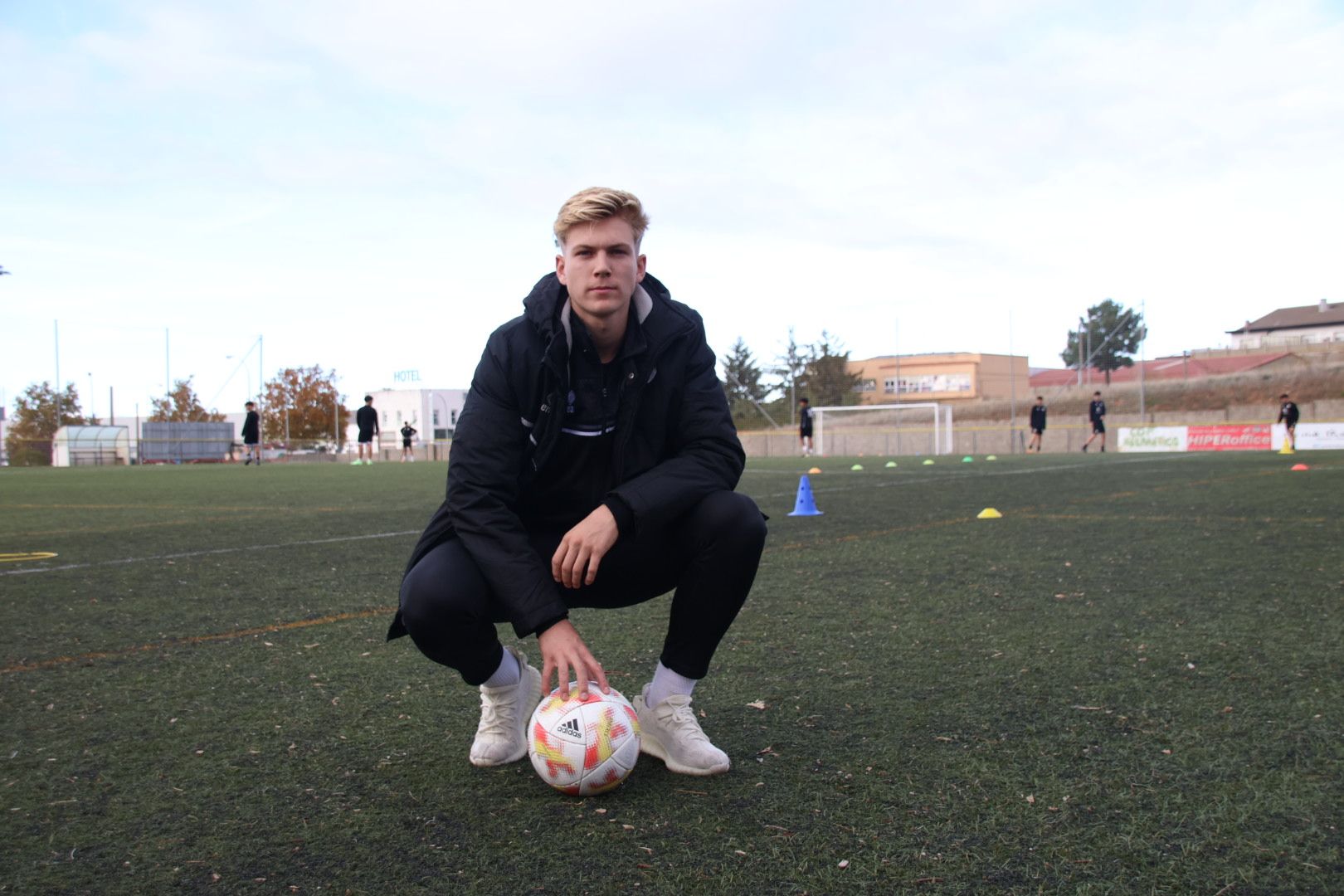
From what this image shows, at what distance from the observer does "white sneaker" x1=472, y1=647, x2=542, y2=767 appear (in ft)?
9.43

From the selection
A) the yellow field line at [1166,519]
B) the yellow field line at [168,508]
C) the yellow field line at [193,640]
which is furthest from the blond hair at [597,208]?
the yellow field line at [168,508]

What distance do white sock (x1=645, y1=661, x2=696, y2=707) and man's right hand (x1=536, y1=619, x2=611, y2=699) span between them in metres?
0.36

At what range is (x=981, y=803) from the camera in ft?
8.15

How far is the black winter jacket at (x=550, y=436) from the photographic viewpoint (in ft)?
8.76

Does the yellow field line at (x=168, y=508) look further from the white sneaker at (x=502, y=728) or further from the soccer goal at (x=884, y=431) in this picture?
the soccer goal at (x=884, y=431)

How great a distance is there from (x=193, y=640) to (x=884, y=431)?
137 feet

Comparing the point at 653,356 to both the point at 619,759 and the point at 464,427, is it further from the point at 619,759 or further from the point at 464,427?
the point at 619,759

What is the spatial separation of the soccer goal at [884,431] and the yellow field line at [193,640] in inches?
1409

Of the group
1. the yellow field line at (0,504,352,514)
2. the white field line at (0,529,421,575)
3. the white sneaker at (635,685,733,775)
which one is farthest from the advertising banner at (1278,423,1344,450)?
the white sneaker at (635,685,733,775)

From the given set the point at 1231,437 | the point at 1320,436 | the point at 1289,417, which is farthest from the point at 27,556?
the point at 1320,436

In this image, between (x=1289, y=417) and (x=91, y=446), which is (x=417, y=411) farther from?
(x=1289, y=417)

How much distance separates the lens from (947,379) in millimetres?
77312

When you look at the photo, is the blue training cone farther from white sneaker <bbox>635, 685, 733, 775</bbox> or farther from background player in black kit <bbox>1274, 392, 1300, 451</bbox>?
background player in black kit <bbox>1274, 392, 1300, 451</bbox>

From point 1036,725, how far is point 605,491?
4.51 ft
